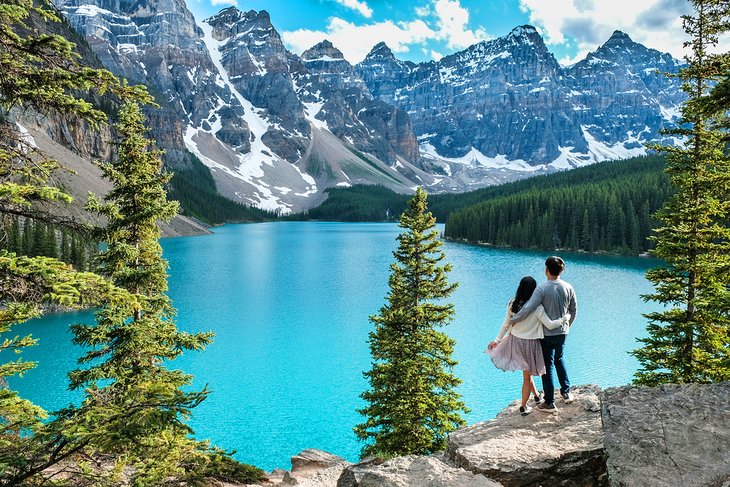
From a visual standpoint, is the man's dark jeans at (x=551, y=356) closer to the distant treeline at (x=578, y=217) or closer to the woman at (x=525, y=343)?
the woman at (x=525, y=343)

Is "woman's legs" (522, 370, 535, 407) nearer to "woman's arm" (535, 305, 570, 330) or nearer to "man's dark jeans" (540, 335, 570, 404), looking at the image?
"man's dark jeans" (540, 335, 570, 404)

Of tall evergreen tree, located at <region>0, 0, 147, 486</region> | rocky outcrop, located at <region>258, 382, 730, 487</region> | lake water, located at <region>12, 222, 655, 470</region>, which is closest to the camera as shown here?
tall evergreen tree, located at <region>0, 0, 147, 486</region>

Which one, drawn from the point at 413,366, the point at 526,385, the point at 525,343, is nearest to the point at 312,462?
the point at 413,366

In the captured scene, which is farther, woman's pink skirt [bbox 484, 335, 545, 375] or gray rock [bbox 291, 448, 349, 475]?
gray rock [bbox 291, 448, 349, 475]

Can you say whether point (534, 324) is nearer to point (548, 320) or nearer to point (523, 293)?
point (548, 320)

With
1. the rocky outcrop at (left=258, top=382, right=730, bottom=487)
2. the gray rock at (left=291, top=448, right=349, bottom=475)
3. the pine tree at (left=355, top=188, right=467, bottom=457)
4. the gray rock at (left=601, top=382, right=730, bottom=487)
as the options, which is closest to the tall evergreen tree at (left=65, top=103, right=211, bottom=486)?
the rocky outcrop at (left=258, top=382, right=730, bottom=487)

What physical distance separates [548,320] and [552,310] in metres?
0.22

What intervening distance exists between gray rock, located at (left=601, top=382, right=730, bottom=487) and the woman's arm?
141cm

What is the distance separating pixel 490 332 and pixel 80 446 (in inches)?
1464

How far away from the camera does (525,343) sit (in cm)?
900

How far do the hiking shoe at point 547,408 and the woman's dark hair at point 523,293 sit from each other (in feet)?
6.34

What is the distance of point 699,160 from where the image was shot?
13.3 metres

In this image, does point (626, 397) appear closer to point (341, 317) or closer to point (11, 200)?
point (11, 200)

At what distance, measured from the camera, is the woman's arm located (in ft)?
27.7
